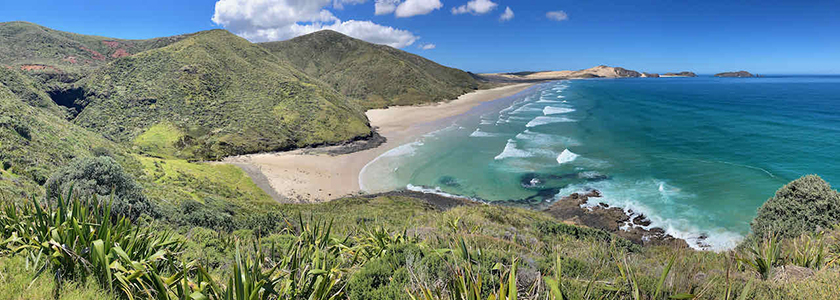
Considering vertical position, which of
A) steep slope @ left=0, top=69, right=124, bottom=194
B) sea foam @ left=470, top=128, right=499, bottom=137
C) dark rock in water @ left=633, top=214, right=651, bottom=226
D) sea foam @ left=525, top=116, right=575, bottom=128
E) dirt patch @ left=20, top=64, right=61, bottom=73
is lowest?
dark rock in water @ left=633, top=214, right=651, bottom=226

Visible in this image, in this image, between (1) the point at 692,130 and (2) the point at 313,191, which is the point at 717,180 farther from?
(2) the point at 313,191

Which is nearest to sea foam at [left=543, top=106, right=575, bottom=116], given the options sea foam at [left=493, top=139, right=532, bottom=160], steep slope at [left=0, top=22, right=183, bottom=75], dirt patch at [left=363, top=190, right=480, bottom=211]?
sea foam at [left=493, top=139, right=532, bottom=160]

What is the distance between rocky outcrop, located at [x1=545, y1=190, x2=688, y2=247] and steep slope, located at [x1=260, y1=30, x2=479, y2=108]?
219ft

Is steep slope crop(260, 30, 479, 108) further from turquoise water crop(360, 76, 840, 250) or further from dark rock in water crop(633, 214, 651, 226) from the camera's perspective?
dark rock in water crop(633, 214, 651, 226)

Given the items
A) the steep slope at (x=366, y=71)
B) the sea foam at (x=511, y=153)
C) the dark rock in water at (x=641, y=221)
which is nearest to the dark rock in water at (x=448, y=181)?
the sea foam at (x=511, y=153)

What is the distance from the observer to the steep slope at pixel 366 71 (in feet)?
318

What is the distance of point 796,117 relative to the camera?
49594 mm

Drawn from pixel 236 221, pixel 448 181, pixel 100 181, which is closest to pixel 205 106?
pixel 448 181

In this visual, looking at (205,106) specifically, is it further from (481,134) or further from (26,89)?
(481,134)

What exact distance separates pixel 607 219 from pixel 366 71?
310 ft

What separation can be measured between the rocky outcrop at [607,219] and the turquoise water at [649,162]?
3.40ft

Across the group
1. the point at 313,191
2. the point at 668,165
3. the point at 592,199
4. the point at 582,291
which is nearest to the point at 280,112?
the point at 313,191

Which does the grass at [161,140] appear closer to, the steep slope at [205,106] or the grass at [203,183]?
the steep slope at [205,106]

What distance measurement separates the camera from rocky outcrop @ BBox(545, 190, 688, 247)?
65.2 feet
